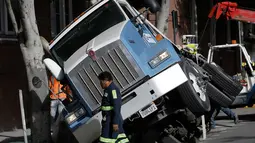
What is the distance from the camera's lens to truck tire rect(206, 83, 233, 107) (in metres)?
9.61

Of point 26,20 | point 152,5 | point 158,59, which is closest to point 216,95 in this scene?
point 158,59

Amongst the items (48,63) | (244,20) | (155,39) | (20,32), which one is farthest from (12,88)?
(244,20)

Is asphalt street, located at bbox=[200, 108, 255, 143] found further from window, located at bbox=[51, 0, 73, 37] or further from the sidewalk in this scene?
window, located at bbox=[51, 0, 73, 37]

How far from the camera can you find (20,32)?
10.1 meters

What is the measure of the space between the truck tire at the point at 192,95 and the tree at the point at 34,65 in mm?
3041

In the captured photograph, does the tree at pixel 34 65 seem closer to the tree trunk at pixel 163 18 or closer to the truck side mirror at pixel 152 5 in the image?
the truck side mirror at pixel 152 5

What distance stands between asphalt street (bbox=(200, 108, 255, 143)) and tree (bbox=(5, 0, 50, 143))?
3633 mm

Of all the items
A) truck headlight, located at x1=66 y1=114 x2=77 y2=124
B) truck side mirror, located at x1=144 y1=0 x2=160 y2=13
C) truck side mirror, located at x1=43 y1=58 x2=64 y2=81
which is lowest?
truck headlight, located at x1=66 y1=114 x2=77 y2=124

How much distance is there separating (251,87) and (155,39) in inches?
251

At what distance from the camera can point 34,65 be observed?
999cm

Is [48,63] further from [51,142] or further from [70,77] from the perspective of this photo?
[51,142]

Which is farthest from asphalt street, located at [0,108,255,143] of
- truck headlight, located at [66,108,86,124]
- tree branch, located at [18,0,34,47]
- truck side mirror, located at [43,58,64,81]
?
truck headlight, located at [66,108,86,124]

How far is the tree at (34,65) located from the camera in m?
9.83

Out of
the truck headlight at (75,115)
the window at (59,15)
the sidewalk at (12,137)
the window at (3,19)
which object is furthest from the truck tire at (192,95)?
the window at (59,15)
